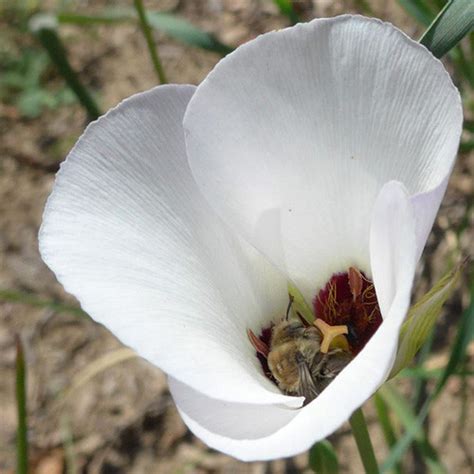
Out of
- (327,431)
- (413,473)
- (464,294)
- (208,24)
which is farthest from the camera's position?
(208,24)

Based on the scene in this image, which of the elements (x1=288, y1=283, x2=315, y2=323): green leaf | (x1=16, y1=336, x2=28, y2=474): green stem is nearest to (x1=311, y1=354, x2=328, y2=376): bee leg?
(x1=288, y1=283, x2=315, y2=323): green leaf

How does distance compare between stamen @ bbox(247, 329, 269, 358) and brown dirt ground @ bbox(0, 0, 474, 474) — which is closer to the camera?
stamen @ bbox(247, 329, 269, 358)

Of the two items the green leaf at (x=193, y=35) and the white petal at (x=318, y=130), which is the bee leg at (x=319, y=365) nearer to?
the white petal at (x=318, y=130)

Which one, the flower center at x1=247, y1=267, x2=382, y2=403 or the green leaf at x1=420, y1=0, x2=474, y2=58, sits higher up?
the green leaf at x1=420, y1=0, x2=474, y2=58

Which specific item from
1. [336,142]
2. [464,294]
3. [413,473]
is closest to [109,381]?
[413,473]

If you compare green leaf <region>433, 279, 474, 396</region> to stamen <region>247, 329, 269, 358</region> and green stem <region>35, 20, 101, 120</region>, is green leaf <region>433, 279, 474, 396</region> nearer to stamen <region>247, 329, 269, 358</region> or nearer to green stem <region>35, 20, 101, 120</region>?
stamen <region>247, 329, 269, 358</region>

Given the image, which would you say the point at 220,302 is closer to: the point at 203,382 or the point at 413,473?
the point at 203,382
